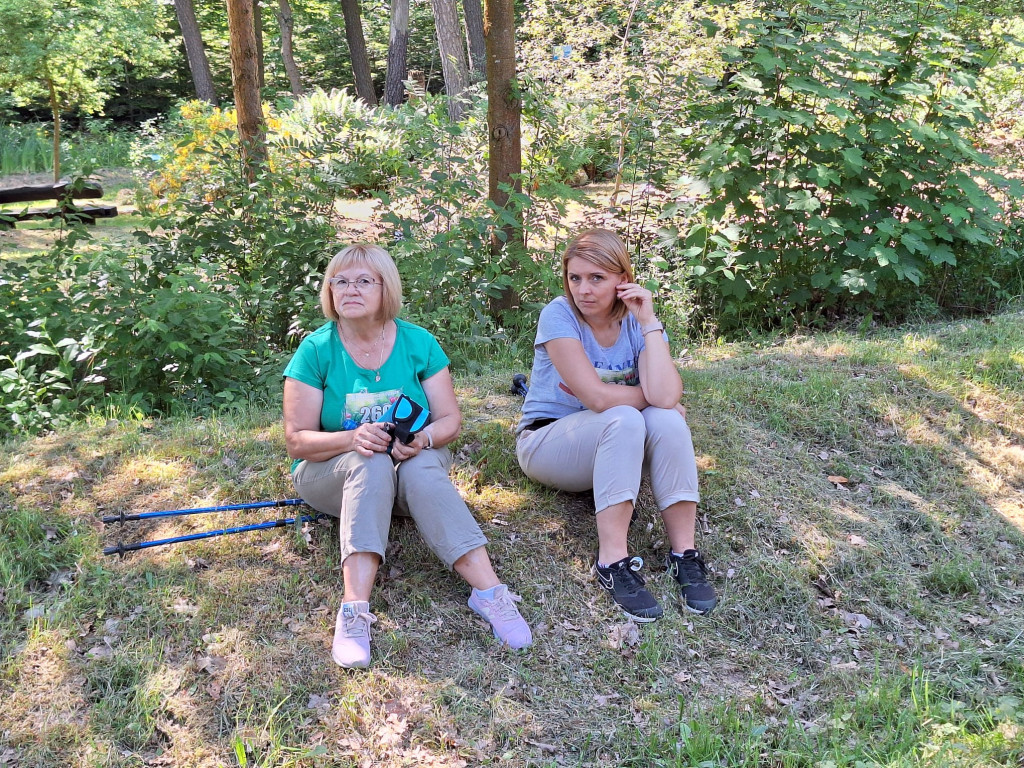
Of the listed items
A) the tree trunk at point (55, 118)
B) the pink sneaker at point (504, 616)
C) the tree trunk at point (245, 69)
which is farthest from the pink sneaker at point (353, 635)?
the tree trunk at point (55, 118)

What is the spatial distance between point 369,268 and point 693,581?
64.5 inches

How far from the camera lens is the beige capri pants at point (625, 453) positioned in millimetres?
2904

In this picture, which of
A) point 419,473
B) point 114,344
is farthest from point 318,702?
point 114,344

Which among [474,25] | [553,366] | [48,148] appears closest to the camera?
[553,366]

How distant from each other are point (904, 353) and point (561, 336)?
2683 millimetres

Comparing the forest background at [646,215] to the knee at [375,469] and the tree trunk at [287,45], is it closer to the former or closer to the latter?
the knee at [375,469]

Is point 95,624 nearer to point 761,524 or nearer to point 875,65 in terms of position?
point 761,524

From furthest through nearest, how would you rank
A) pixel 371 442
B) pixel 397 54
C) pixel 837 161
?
pixel 397 54, pixel 837 161, pixel 371 442

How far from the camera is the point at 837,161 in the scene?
515 centimetres

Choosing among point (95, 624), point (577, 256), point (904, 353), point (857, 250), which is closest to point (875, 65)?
point (857, 250)

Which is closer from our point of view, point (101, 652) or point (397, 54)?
point (101, 652)

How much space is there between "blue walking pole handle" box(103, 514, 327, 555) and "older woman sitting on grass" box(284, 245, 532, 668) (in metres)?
0.17

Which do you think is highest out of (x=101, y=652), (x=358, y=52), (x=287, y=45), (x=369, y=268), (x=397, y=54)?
(x=358, y=52)

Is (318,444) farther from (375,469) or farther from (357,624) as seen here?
(357,624)
